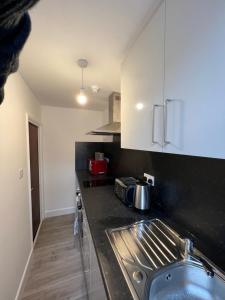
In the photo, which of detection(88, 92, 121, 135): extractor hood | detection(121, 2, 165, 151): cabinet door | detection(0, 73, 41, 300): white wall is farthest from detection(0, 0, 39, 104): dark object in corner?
detection(88, 92, 121, 135): extractor hood

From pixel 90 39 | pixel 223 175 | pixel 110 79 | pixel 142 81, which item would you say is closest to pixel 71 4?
pixel 90 39

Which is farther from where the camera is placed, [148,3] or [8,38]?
[148,3]

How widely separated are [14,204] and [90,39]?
5.19 feet

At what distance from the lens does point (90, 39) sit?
1.11 metres

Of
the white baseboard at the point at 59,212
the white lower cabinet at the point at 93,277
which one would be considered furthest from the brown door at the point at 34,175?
the white lower cabinet at the point at 93,277

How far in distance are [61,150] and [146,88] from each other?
2595 millimetres

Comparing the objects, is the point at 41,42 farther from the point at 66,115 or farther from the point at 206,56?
the point at 66,115

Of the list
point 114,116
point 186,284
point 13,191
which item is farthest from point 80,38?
point 186,284

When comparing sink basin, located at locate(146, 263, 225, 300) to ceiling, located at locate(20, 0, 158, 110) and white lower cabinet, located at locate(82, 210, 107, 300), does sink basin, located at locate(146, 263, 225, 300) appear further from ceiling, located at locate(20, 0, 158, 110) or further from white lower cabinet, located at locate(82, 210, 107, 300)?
ceiling, located at locate(20, 0, 158, 110)

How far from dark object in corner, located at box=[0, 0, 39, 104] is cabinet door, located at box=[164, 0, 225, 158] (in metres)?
0.55

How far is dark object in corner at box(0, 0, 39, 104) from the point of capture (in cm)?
27

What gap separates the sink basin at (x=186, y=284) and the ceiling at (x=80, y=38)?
1391mm

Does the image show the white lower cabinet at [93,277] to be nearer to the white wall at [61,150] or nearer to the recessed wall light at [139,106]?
the recessed wall light at [139,106]

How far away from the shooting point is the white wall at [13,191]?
125cm
